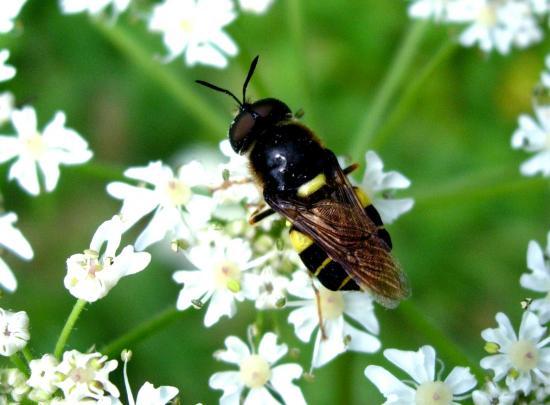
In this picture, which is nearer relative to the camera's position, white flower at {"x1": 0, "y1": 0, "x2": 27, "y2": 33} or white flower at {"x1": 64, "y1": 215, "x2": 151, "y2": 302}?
white flower at {"x1": 64, "y1": 215, "x2": 151, "y2": 302}

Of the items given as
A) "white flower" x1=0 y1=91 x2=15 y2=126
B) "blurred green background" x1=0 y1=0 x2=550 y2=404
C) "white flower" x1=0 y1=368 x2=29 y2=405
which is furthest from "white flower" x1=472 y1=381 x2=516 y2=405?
"white flower" x1=0 y1=91 x2=15 y2=126

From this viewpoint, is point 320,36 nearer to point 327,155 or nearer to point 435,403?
point 327,155

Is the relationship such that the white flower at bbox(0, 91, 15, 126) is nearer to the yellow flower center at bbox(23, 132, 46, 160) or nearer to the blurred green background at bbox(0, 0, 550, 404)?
the yellow flower center at bbox(23, 132, 46, 160)

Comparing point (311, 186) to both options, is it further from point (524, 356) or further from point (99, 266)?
point (524, 356)

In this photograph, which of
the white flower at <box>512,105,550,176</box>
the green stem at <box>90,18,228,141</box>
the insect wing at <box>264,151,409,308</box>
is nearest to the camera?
the insect wing at <box>264,151,409,308</box>

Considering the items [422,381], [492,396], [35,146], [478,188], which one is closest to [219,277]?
[422,381]

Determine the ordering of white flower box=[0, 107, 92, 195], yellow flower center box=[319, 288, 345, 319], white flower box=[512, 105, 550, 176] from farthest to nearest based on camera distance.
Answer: white flower box=[512, 105, 550, 176] < white flower box=[0, 107, 92, 195] < yellow flower center box=[319, 288, 345, 319]

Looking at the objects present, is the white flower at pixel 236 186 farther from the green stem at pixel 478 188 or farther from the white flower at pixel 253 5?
the green stem at pixel 478 188
